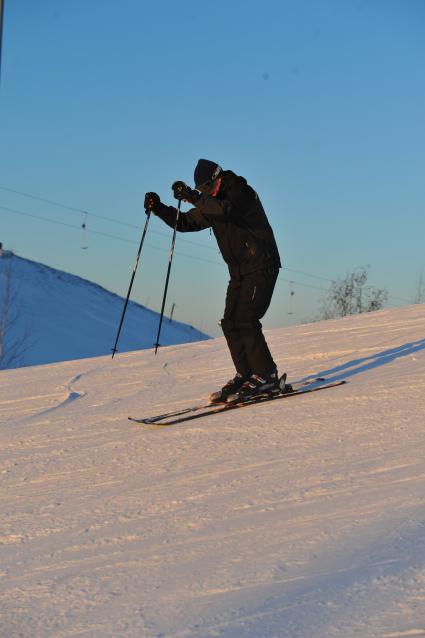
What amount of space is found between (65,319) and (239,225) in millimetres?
52625

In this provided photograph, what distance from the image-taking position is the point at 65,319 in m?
57.8

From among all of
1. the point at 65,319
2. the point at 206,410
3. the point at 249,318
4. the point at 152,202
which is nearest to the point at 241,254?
the point at 249,318

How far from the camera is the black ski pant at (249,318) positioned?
6207 mm

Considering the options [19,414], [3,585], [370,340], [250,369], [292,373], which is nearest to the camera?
[3,585]

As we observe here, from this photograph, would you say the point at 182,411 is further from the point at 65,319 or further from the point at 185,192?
the point at 65,319

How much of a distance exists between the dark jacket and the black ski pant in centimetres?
8

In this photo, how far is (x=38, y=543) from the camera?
3.79 metres

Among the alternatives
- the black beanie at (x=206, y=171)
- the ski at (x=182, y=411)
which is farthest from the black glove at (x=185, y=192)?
the ski at (x=182, y=411)

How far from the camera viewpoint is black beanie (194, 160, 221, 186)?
6.01 m

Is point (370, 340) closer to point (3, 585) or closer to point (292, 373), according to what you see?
point (292, 373)

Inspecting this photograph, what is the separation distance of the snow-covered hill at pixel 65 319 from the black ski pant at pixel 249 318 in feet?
137

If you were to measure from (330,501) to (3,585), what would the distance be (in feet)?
4.68

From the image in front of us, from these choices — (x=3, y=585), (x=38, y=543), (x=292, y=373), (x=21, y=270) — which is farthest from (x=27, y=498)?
(x=21, y=270)

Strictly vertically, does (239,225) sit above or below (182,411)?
above
